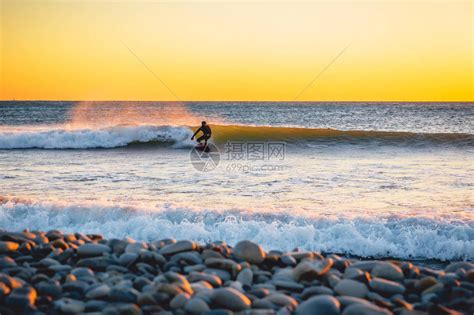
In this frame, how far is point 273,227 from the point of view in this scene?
7148mm

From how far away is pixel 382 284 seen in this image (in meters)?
4.23

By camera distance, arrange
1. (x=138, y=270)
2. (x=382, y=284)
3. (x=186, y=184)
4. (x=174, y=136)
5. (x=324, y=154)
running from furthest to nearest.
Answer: (x=174, y=136) → (x=324, y=154) → (x=186, y=184) → (x=138, y=270) → (x=382, y=284)

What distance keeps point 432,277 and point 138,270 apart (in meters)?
2.50

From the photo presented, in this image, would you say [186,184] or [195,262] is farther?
[186,184]

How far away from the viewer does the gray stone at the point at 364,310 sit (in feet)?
11.8

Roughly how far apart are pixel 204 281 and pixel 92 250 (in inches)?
51.8

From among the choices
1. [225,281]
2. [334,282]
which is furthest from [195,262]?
[334,282]

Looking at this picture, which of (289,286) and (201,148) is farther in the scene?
(201,148)

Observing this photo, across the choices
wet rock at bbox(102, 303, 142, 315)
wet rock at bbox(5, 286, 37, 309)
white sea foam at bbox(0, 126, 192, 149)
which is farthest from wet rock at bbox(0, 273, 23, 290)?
white sea foam at bbox(0, 126, 192, 149)

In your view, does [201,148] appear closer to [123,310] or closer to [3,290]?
[3,290]

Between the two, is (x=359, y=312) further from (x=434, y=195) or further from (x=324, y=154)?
(x=324, y=154)

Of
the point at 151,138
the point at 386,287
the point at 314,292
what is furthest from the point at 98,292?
the point at 151,138

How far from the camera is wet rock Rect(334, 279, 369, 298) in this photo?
13.4 feet

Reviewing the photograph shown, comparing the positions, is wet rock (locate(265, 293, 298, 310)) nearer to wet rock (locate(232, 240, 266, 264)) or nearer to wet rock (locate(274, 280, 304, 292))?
wet rock (locate(274, 280, 304, 292))
